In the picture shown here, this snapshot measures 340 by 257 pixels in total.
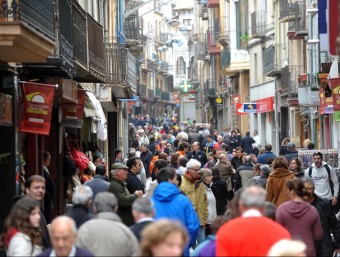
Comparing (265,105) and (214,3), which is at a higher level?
(214,3)

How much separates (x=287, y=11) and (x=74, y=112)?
935 inches

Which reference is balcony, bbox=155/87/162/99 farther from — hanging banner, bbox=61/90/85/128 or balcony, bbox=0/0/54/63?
balcony, bbox=0/0/54/63

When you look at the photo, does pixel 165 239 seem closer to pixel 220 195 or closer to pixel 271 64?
pixel 220 195

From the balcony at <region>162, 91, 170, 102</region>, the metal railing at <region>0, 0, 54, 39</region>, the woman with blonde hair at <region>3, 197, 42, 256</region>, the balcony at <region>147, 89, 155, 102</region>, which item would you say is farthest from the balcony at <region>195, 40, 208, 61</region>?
the woman with blonde hair at <region>3, 197, 42, 256</region>

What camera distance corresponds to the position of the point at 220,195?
21.5 meters

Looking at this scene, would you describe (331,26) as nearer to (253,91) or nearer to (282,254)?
(282,254)

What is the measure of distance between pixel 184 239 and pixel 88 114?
1798 centimetres

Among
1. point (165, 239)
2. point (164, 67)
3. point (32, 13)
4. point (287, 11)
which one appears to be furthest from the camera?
point (164, 67)

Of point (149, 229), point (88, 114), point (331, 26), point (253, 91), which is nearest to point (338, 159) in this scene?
point (88, 114)

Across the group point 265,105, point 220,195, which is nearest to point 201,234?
point 220,195

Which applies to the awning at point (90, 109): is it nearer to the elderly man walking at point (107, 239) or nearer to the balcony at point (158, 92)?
the elderly man walking at point (107, 239)

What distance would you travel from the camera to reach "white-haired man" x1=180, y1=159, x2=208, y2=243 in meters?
19.0

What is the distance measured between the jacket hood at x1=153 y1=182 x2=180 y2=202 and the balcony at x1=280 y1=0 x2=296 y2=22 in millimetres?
32619

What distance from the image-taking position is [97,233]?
10.9 meters
